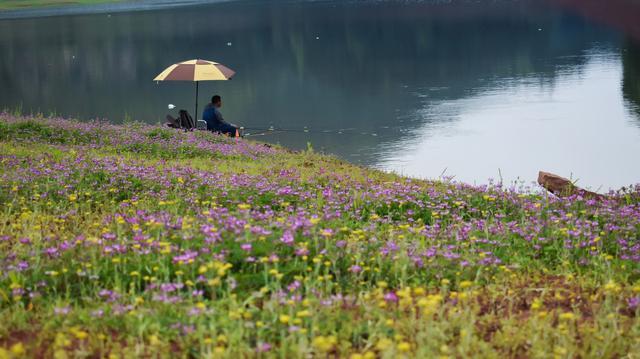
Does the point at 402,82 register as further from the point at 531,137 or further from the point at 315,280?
the point at 315,280

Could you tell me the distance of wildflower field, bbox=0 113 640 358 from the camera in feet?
19.3

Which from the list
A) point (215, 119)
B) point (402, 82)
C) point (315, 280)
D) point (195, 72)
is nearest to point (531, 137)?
point (195, 72)

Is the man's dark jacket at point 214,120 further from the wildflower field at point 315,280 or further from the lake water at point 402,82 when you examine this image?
the wildflower field at point 315,280

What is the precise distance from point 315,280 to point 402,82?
52.8m

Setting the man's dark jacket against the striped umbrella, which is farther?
the striped umbrella

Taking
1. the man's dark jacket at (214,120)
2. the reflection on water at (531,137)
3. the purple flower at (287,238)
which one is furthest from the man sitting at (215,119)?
the purple flower at (287,238)

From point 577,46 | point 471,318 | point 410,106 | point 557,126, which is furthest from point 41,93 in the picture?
point 471,318

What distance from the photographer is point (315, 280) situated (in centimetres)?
666

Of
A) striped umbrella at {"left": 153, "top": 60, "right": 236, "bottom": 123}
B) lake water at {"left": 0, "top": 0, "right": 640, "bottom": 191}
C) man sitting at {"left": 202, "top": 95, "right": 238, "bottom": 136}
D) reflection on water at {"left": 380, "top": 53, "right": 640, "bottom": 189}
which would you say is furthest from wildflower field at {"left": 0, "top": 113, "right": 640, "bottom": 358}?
reflection on water at {"left": 380, "top": 53, "right": 640, "bottom": 189}

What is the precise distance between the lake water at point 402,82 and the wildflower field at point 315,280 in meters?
17.4

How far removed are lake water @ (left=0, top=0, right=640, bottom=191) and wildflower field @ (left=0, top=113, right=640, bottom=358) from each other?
17409 millimetres

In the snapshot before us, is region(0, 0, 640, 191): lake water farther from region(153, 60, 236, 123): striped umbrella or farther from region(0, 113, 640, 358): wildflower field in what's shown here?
region(0, 113, 640, 358): wildflower field

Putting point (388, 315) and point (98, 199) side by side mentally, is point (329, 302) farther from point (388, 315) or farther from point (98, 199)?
point (98, 199)

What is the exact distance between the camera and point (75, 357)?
562 cm
